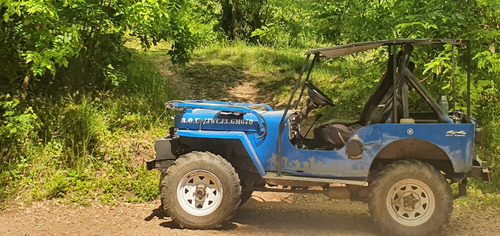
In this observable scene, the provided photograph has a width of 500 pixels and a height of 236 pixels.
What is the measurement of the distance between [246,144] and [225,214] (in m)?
0.78

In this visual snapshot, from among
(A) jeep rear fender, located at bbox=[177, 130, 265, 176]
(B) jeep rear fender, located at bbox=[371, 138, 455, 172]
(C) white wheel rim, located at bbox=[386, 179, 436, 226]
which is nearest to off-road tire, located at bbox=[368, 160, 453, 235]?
(C) white wheel rim, located at bbox=[386, 179, 436, 226]

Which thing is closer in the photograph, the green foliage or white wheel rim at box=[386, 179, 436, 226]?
white wheel rim at box=[386, 179, 436, 226]

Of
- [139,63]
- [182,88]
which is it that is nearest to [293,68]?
[182,88]

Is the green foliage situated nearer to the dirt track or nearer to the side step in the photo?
the dirt track

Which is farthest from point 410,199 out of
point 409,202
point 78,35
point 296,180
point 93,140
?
point 78,35

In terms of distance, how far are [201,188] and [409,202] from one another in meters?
2.20

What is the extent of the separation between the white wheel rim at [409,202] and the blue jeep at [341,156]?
0.01 metres

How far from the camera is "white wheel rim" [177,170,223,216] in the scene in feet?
18.5

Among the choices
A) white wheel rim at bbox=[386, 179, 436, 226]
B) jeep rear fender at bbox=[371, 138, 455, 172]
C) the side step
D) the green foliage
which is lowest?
white wheel rim at bbox=[386, 179, 436, 226]

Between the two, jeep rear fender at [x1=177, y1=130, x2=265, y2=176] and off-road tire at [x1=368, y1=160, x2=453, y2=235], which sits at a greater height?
jeep rear fender at [x1=177, y1=130, x2=265, y2=176]

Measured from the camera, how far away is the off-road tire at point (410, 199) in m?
5.36

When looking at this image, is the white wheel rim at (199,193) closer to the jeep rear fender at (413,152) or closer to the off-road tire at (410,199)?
the off-road tire at (410,199)

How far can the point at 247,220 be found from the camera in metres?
6.14

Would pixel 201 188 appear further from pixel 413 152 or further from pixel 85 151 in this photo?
pixel 85 151
